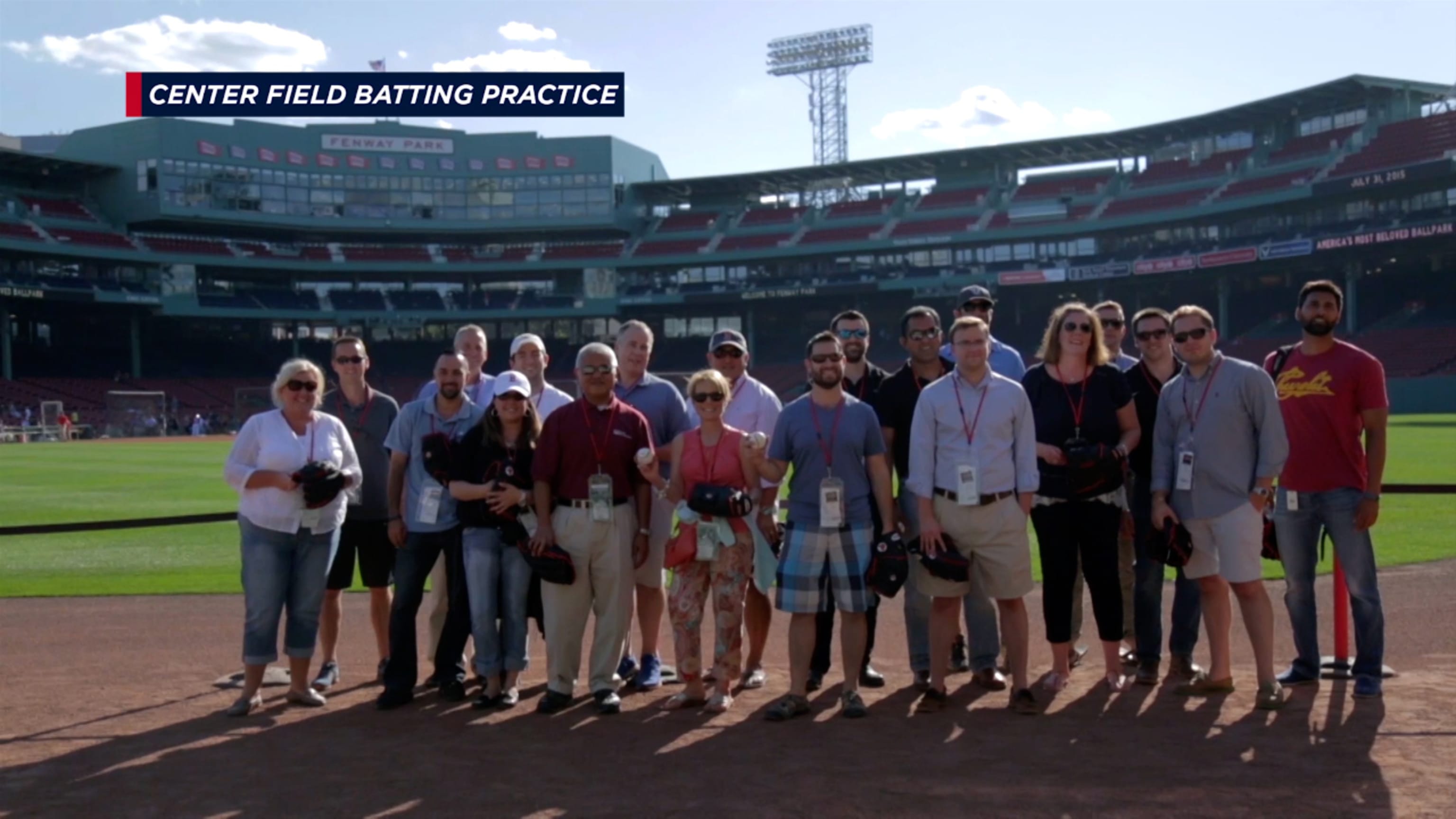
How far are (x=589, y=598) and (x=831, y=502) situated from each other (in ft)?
4.64

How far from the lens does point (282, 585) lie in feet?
20.5

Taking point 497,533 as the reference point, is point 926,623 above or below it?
below

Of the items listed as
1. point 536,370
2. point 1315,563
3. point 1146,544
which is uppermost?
point 536,370

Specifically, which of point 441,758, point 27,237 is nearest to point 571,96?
point 441,758

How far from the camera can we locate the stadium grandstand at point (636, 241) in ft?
165

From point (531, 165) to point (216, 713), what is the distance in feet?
217

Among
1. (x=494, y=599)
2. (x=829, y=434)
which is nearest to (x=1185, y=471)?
(x=829, y=434)

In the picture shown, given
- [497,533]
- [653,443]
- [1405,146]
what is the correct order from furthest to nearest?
[1405,146] < [653,443] < [497,533]

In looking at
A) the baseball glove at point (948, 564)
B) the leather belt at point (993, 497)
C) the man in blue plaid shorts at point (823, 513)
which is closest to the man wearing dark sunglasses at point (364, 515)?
the man in blue plaid shorts at point (823, 513)

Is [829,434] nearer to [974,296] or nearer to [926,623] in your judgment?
[926,623]

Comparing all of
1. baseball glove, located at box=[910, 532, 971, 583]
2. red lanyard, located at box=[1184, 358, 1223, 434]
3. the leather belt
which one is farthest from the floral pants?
red lanyard, located at box=[1184, 358, 1223, 434]

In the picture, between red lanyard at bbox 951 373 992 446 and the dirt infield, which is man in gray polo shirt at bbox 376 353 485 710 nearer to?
the dirt infield

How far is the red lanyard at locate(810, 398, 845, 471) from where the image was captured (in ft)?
19.2

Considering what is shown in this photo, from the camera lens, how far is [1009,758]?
4.98 m
